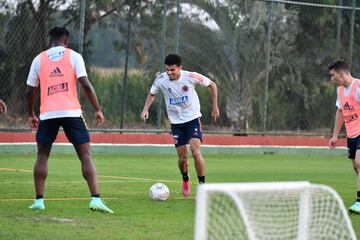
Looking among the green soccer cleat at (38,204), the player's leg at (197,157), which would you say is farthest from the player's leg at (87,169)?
the player's leg at (197,157)

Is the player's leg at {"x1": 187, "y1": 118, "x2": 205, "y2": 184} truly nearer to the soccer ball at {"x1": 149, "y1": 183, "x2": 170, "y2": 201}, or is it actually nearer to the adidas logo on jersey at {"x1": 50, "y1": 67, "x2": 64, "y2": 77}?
the soccer ball at {"x1": 149, "y1": 183, "x2": 170, "y2": 201}

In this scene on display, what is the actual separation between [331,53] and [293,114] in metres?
2.05

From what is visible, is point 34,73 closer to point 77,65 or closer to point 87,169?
point 77,65

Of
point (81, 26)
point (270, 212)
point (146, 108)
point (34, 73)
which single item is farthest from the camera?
point (81, 26)

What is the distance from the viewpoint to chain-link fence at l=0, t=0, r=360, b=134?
22.2 m

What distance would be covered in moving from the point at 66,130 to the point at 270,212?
175 inches

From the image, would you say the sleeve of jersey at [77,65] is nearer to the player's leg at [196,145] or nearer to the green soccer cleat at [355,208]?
the player's leg at [196,145]

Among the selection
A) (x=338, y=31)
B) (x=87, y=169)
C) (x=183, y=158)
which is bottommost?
(x=183, y=158)

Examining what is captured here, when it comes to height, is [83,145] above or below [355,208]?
above

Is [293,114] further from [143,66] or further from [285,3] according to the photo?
[143,66]

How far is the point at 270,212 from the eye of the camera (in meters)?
7.96

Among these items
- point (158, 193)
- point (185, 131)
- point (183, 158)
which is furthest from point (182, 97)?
point (158, 193)

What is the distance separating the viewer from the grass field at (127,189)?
1050cm

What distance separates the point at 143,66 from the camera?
23891 millimetres
